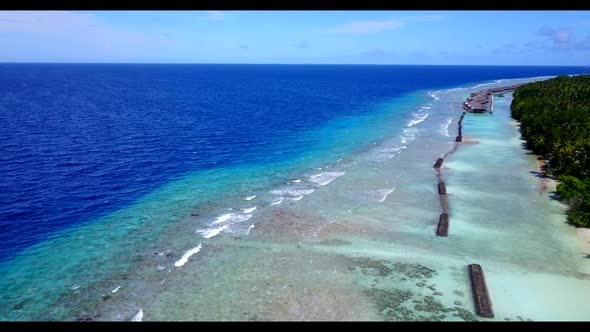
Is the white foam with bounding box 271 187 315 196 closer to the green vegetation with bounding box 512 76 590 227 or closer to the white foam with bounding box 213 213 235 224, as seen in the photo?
the white foam with bounding box 213 213 235 224

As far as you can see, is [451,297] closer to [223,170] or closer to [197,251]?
[197,251]

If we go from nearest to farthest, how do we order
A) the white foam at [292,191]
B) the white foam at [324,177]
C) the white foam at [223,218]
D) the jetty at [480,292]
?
the jetty at [480,292], the white foam at [223,218], the white foam at [292,191], the white foam at [324,177]

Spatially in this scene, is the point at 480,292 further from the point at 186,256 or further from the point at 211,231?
the point at 211,231

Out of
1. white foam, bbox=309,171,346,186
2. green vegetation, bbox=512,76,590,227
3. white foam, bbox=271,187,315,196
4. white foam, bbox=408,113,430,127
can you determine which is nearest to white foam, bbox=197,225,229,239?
white foam, bbox=271,187,315,196

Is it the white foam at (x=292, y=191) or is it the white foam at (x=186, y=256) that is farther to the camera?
the white foam at (x=292, y=191)

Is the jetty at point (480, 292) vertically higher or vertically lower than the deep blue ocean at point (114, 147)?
lower

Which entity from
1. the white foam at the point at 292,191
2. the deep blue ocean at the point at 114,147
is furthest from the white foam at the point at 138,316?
the white foam at the point at 292,191

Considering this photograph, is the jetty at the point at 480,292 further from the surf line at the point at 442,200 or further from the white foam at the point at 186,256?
the white foam at the point at 186,256
